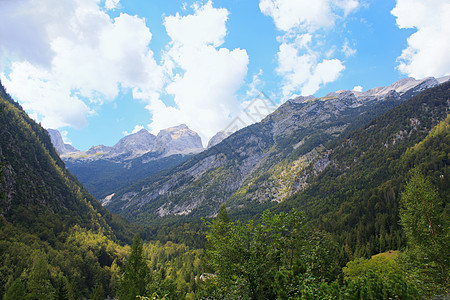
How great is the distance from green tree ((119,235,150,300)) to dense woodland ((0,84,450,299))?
270 millimetres

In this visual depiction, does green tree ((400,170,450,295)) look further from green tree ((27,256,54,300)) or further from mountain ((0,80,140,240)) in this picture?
mountain ((0,80,140,240))

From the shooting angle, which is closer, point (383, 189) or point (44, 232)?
point (44, 232)

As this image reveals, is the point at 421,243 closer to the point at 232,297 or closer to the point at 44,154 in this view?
the point at 232,297

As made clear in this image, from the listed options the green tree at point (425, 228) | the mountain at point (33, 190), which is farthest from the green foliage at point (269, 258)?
the mountain at point (33, 190)

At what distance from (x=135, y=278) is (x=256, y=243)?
53465 millimetres

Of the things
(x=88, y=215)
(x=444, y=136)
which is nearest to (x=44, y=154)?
(x=88, y=215)

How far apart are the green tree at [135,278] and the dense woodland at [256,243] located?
10.6 inches

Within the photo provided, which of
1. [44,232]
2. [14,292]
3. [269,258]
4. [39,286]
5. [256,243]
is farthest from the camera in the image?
[44,232]

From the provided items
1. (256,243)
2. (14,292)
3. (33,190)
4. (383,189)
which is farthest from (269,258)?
(33,190)

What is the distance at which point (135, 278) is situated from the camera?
177ft

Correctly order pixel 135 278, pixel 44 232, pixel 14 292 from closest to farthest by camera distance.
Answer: pixel 135 278
pixel 14 292
pixel 44 232

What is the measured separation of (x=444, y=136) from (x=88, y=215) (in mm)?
278939

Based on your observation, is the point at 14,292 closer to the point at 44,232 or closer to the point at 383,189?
the point at 44,232

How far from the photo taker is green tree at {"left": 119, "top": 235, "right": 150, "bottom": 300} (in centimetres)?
5150
